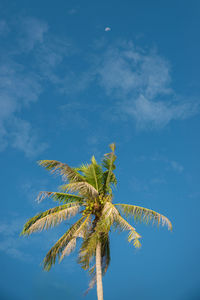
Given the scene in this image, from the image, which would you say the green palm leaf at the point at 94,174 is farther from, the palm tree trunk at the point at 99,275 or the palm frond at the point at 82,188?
the palm tree trunk at the point at 99,275

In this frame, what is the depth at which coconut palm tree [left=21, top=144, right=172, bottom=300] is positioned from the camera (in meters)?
15.2

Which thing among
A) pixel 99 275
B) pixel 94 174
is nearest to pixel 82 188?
pixel 94 174

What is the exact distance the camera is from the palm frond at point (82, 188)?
16.0m

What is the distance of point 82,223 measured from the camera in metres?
16.1

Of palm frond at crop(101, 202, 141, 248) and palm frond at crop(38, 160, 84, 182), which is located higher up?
palm frond at crop(38, 160, 84, 182)

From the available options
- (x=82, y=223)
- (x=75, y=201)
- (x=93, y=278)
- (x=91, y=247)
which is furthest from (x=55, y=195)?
(x=93, y=278)

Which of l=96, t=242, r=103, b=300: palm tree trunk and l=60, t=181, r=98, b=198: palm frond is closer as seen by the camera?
l=96, t=242, r=103, b=300: palm tree trunk

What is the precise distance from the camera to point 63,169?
17.0 m

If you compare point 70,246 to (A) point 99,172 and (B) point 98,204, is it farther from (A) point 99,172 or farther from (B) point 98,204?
(A) point 99,172

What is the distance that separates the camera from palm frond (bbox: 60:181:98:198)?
16016 mm

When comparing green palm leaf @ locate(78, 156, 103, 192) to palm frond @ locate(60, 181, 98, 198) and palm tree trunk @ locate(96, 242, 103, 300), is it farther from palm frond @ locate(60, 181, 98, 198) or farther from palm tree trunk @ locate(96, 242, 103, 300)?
palm tree trunk @ locate(96, 242, 103, 300)

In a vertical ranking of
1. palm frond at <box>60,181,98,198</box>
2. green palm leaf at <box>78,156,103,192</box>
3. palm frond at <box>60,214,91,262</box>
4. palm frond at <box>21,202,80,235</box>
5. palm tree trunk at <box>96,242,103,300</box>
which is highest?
green palm leaf at <box>78,156,103,192</box>

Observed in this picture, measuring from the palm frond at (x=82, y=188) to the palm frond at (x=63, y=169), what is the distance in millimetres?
724

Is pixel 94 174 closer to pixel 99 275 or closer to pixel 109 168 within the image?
pixel 109 168
